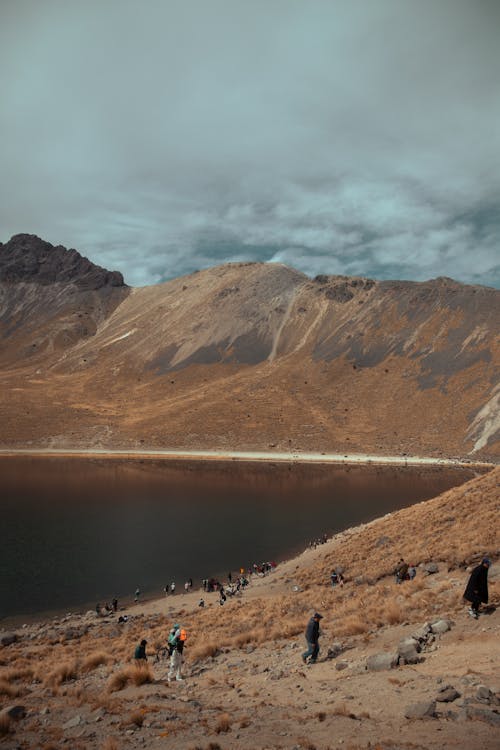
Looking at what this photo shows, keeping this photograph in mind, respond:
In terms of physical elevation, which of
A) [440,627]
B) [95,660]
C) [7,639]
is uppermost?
[440,627]

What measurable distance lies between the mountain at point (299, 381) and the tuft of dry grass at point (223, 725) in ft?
313

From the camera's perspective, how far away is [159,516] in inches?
2117

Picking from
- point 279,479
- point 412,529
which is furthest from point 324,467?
point 412,529

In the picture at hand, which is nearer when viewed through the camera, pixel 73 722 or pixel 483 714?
pixel 483 714

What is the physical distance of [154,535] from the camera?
46656mm

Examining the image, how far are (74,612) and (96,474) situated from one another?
53.8 m

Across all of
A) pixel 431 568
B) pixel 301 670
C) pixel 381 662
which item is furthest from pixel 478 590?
pixel 431 568

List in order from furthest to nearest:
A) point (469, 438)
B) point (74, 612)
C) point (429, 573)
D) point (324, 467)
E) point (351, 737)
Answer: point (469, 438) → point (324, 467) → point (74, 612) → point (429, 573) → point (351, 737)

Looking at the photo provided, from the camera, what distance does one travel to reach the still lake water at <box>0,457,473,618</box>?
3588 cm

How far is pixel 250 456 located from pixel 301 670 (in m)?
86.0

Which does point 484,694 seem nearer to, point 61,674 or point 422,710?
point 422,710

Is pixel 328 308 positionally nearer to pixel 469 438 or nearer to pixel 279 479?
pixel 469 438

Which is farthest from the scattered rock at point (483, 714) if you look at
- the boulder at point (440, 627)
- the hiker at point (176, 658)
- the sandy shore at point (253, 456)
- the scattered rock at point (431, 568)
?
the sandy shore at point (253, 456)

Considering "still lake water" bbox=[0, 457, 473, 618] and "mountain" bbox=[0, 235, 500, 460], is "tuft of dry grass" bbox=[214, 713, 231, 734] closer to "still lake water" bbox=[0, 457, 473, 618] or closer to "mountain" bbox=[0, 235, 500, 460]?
"still lake water" bbox=[0, 457, 473, 618]
